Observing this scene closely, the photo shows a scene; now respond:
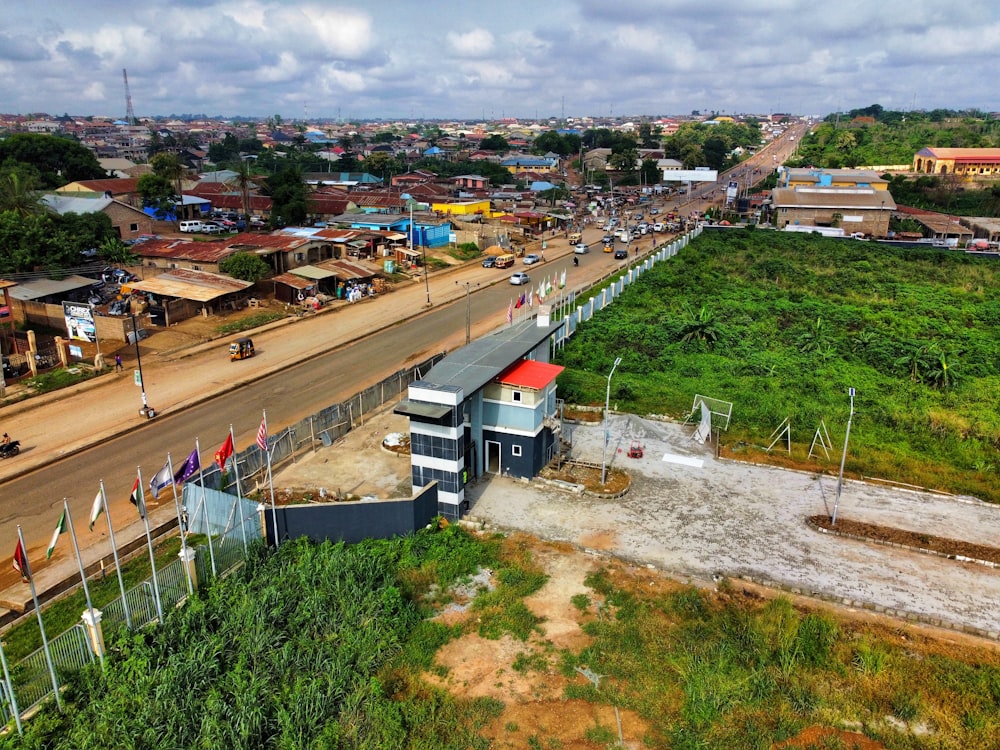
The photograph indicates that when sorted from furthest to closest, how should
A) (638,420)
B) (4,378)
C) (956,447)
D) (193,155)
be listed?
(193,155), (4,378), (638,420), (956,447)

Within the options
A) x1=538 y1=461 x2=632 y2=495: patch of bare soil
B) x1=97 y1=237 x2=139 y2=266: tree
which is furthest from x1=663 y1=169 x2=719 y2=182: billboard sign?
x1=538 y1=461 x2=632 y2=495: patch of bare soil

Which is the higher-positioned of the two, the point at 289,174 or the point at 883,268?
the point at 289,174

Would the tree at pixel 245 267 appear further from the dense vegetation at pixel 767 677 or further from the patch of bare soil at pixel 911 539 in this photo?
the patch of bare soil at pixel 911 539

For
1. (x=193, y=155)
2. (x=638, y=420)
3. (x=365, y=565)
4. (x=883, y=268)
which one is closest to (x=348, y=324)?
(x=638, y=420)

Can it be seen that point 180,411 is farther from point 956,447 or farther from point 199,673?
point 956,447

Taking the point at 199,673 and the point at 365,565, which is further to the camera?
the point at 365,565

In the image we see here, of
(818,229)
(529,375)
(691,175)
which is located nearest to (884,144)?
(691,175)

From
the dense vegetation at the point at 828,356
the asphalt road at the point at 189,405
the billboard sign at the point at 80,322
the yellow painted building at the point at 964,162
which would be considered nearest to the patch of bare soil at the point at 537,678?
the asphalt road at the point at 189,405
